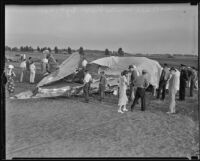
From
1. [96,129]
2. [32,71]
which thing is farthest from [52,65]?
[96,129]

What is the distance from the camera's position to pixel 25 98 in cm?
1105

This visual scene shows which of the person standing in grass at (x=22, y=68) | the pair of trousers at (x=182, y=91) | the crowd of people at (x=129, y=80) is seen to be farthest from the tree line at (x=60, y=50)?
the pair of trousers at (x=182, y=91)

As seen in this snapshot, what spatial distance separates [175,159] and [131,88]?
463 centimetres

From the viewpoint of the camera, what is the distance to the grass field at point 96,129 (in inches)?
281

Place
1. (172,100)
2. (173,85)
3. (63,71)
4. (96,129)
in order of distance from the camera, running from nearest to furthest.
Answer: (96,129) → (172,100) → (173,85) → (63,71)

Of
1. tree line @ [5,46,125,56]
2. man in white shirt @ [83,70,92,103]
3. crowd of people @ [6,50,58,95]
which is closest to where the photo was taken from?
tree line @ [5,46,125,56]

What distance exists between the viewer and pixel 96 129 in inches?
333

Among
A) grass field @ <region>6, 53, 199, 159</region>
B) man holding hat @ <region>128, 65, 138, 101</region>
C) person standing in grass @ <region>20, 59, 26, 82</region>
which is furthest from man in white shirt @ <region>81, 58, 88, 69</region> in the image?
person standing in grass @ <region>20, 59, 26, 82</region>

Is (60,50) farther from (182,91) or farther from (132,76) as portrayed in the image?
(182,91)

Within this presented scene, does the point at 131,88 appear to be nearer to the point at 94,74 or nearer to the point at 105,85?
the point at 105,85

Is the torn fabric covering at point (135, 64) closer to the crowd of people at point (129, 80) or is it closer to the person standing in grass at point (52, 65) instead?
the crowd of people at point (129, 80)

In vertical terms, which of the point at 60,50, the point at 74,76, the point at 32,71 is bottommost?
the point at 74,76

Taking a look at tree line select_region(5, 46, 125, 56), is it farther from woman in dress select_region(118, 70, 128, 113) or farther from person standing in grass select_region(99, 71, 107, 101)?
person standing in grass select_region(99, 71, 107, 101)

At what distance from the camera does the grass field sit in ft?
23.4
